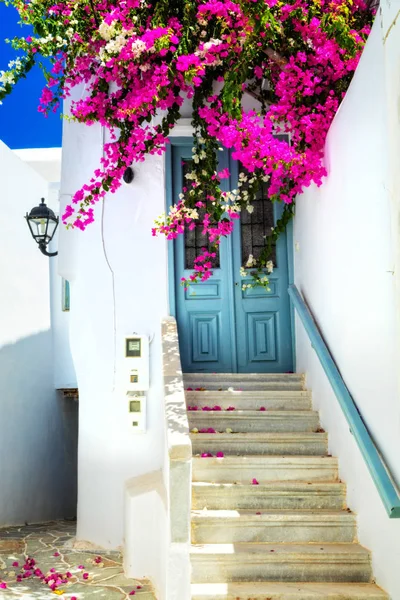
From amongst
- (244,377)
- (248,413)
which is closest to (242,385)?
(244,377)

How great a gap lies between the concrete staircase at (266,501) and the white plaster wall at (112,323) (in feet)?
2.36

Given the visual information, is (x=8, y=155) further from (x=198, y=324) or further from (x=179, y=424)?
(x=179, y=424)

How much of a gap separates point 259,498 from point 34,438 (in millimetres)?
5574

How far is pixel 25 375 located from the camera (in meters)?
9.53

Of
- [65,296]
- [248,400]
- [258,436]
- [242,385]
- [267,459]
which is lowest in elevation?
[267,459]

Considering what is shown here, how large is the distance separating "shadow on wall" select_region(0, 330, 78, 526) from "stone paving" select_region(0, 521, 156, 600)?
1.38 meters

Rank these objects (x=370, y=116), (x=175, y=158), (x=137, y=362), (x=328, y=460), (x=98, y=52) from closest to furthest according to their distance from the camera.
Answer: (x=370, y=116) → (x=328, y=460) → (x=98, y=52) → (x=137, y=362) → (x=175, y=158)

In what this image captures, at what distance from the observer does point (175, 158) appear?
23.0ft

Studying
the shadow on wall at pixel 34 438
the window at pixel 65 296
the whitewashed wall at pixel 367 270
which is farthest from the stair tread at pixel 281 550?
the window at pixel 65 296

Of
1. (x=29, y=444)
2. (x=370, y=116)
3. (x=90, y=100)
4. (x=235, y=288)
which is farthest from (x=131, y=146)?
(x=29, y=444)

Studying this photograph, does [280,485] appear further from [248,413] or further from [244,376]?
[244,376]

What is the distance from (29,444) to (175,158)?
188 inches

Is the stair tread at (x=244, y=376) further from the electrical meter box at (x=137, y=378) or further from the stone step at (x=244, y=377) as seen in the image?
the electrical meter box at (x=137, y=378)

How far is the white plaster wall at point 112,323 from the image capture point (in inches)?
256
